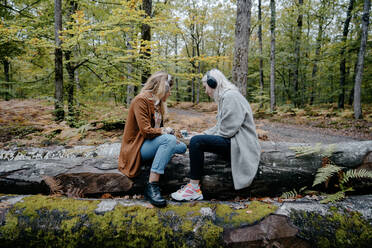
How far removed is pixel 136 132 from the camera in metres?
2.81

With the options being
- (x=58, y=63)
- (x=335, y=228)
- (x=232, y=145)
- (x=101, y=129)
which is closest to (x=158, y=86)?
(x=232, y=145)

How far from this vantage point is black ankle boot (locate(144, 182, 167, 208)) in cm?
235

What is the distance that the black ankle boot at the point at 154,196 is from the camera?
7.71 feet

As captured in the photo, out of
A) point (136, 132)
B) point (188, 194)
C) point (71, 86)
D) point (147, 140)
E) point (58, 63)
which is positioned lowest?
point (188, 194)

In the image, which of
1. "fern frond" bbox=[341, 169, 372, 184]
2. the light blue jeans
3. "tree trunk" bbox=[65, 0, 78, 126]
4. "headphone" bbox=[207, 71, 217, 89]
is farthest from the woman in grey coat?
"tree trunk" bbox=[65, 0, 78, 126]

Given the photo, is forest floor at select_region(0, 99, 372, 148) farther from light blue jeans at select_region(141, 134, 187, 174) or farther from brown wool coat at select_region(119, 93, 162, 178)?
light blue jeans at select_region(141, 134, 187, 174)

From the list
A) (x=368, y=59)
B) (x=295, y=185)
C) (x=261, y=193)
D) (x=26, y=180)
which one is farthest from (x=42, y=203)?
(x=368, y=59)

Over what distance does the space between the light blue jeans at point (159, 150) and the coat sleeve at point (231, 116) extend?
29.9 inches

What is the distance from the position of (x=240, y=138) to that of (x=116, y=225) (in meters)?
1.86

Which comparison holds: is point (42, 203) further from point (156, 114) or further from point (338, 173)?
point (338, 173)

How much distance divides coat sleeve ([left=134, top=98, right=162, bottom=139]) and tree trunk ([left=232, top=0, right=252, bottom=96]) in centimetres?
366

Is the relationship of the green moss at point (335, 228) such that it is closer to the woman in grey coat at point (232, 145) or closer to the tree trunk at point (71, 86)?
the woman in grey coat at point (232, 145)

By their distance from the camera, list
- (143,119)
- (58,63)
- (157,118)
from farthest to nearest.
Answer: (58,63) → (157,118) → (143,119)

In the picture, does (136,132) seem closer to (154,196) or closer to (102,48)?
(154,196)
